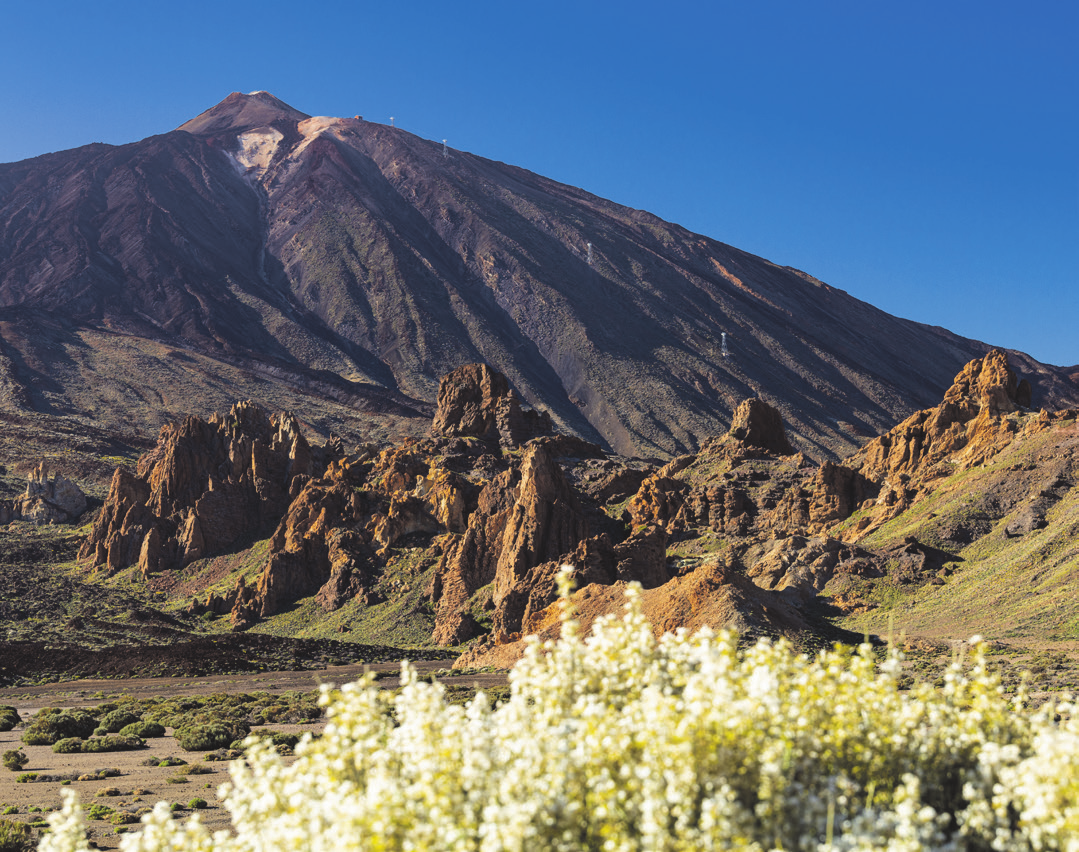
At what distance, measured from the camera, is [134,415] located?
199375 millimetres

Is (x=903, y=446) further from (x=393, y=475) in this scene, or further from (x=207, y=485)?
(x=207, y=485)

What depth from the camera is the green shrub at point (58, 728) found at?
3725 centimetres

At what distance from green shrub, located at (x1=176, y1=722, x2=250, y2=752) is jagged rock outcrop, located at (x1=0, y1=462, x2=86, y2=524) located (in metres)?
107

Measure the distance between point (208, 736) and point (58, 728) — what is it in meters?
8.23

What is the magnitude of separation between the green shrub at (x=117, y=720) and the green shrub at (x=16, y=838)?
1969 cm

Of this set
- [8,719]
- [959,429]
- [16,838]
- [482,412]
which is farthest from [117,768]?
[482,412]

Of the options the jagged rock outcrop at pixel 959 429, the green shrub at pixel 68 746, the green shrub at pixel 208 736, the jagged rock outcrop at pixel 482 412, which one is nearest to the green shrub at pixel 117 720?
the green shrub at pixel 68 746

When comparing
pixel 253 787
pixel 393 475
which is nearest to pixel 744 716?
pixel 253 787

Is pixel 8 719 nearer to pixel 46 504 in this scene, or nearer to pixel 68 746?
pixel 68 746

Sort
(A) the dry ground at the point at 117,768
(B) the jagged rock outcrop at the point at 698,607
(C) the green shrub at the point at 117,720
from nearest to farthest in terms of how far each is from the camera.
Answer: (A) the dry ground at the point at 117,768
(C) the green shrub at the point at 117,720
(B) the jagged rock outcrop at the point at 698,607

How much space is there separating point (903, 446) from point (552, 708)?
→ 9807cm

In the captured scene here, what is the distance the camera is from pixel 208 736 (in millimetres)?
35969

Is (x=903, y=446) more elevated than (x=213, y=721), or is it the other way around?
(x=903, y=446)

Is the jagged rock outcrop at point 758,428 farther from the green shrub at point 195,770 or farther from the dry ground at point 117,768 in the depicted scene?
the green shrub at point 195,770
